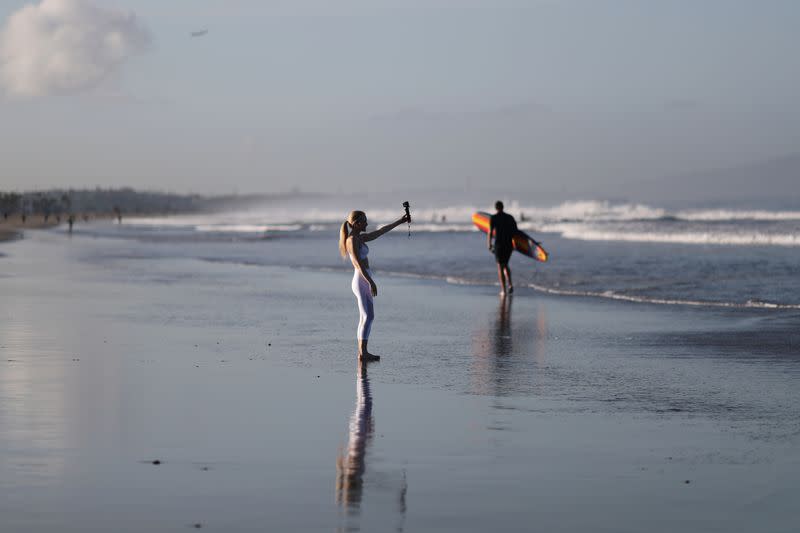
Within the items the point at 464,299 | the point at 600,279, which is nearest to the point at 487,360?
the point at 464,299

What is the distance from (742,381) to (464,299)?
10.2 metres

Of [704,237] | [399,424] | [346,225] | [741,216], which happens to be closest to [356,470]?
[399,424]

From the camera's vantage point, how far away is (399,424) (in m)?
8.20

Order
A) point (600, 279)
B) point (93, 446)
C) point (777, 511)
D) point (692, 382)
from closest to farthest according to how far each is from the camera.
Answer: point (777, 511)
point (93, 446)
point (692, 382)
point (600, 279)

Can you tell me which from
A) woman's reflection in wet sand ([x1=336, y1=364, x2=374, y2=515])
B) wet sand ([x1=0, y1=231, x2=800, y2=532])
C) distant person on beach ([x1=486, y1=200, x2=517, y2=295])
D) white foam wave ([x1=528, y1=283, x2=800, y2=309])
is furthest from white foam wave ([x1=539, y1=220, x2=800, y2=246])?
woman's reflection in wet sand ([x1=336, y1=364, x2=374, y2=515])

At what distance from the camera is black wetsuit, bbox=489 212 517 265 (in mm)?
21578

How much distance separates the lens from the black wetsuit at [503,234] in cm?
2158

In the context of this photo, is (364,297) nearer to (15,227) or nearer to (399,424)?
(399,424)

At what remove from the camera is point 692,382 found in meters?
10.5

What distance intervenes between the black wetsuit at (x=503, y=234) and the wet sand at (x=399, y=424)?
493 centimetres

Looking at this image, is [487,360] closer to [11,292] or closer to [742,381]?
[742,381]

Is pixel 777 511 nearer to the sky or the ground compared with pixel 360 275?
nearer to the ground

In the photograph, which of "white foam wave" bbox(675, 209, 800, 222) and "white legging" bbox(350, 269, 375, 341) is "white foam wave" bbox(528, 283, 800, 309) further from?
"white foam wave" bbox(675, 209, 800, 222)

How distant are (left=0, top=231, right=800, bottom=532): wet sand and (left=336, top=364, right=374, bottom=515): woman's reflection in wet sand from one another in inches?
0.8
